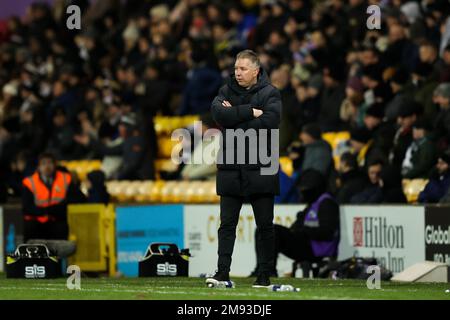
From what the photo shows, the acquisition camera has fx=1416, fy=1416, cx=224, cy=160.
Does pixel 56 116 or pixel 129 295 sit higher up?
pixel 56 116

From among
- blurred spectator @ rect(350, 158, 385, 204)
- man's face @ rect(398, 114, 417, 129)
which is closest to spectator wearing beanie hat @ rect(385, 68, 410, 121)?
man's face @ rect(398, 114, 417, 129)

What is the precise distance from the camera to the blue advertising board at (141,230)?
2086cm

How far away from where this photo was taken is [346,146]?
20.9 meters

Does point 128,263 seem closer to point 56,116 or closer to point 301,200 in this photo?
point 301,200

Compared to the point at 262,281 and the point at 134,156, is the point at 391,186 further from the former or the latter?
the point at 134,156

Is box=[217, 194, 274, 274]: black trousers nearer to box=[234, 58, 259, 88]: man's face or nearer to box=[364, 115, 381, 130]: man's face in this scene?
box=[234, 58, 259, 88]: man's face

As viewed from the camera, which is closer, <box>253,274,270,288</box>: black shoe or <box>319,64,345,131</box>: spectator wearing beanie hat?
<box>253,274,270,288</box>: black shoe

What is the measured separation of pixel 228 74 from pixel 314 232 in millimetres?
2277

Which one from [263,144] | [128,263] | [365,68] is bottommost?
[128,263]

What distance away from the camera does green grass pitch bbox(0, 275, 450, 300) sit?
38.8ft

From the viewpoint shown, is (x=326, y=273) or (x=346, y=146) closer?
(x=326, y=273)

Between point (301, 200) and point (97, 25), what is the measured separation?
14.8 metres

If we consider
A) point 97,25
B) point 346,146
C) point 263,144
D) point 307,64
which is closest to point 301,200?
point 346,146

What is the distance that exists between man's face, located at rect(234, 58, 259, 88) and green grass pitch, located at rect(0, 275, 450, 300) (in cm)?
A: 186
